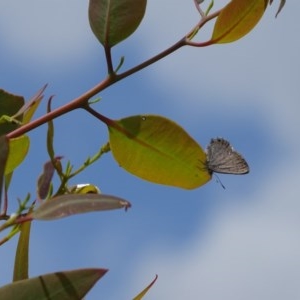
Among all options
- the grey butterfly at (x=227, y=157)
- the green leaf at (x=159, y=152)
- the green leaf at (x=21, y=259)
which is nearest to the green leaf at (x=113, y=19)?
the green leaf at (x=159, y=152)

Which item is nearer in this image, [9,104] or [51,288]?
[51,288]

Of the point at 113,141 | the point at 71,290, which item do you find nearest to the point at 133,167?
the point at 113,141

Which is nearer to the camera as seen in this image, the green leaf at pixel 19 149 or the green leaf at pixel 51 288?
the green leaf at pixel 51 288

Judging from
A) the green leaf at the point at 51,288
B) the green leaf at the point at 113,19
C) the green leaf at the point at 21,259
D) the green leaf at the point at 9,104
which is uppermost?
the green leaf at the point at 113,19

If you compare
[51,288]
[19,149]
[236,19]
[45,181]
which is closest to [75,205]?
[51,288]

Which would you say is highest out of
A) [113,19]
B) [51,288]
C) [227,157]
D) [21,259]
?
[113,19]

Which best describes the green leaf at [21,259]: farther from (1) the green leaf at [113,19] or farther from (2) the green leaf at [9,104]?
(1) the green leaf at [113,19]

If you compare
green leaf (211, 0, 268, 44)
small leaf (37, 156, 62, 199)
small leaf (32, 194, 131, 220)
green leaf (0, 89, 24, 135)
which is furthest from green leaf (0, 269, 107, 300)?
green leaf (211, 0, 268, 44)

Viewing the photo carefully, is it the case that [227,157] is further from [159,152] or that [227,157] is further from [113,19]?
[113,19]
